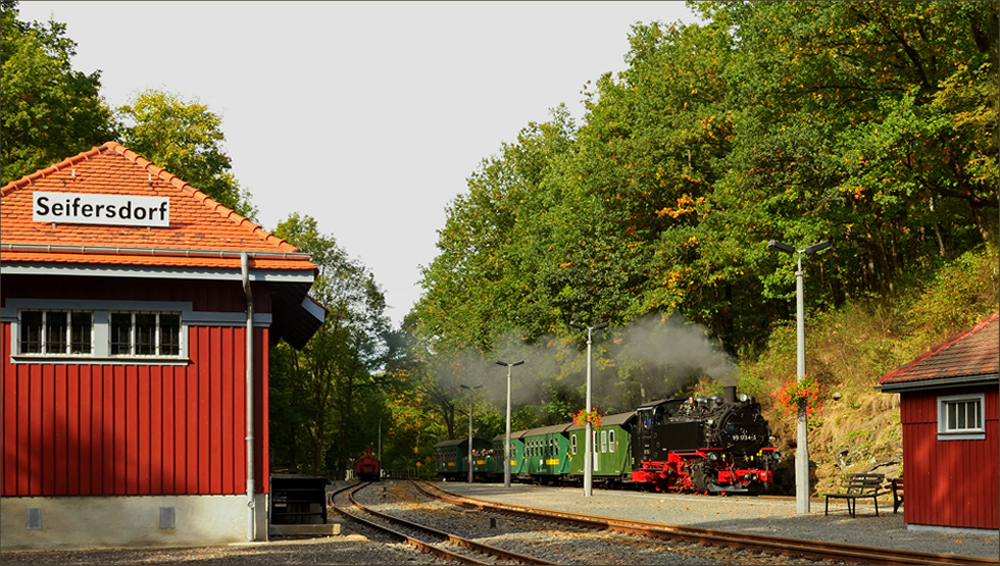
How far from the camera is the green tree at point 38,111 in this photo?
118 feet

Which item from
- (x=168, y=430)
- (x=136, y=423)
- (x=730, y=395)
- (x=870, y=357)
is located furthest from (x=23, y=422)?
(x=870, y=357)

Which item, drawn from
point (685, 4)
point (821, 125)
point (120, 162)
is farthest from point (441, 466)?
point (120, 162)

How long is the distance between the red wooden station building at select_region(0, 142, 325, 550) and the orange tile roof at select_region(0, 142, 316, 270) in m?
0.03

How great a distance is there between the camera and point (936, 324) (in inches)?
1238

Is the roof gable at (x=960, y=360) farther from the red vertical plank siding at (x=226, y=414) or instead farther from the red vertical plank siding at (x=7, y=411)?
the red vertical plank siding at (x=7, y=411)

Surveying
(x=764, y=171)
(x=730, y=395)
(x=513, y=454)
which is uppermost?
(x=764, y=171)

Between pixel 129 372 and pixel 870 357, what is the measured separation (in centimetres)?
2364

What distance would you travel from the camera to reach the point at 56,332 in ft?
56.2

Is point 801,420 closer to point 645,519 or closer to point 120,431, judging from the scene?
point 645,519

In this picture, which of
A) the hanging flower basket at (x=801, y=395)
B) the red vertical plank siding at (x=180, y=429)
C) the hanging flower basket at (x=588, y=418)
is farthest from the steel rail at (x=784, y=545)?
the hanging flower basket at (x=588, y=418)

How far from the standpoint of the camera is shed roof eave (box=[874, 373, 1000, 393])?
56.3 feet

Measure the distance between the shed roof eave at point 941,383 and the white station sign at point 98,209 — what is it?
13.2 meters

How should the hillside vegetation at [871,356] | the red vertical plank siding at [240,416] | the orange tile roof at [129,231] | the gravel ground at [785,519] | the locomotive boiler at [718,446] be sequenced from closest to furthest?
the gravel ground at [785,519], the orange tile roof at [129,231], the red vertical plank siding at [240,416], the hillside vegetation at [871,356], the locomotive boiler at [718,446]

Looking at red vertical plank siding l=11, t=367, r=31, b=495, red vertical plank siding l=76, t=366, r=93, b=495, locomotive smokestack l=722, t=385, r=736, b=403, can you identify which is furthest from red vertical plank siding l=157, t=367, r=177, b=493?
locomotive smokestack l=722, t=385, r=736, b=403
